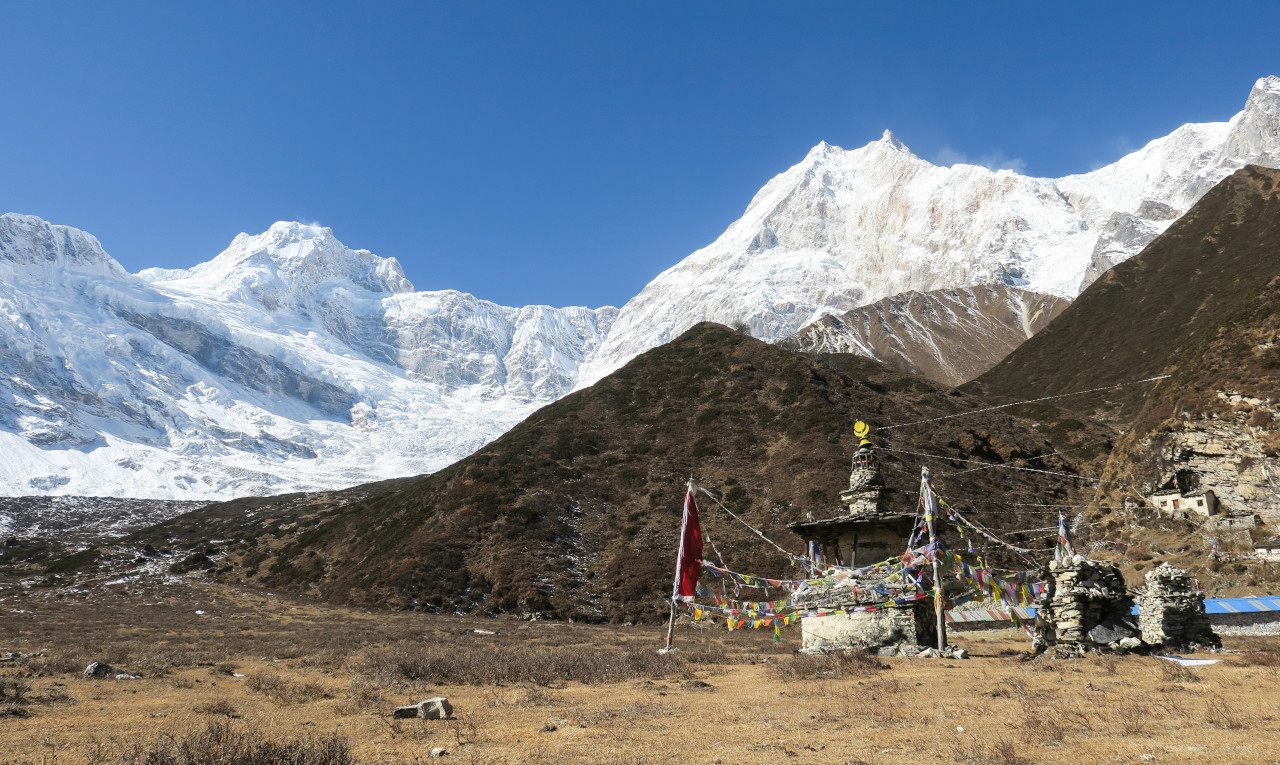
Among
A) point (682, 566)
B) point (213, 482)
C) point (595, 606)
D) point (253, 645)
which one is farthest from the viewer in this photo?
point (213, 482)

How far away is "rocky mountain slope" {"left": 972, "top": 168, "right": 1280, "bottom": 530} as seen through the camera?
33.2 meters

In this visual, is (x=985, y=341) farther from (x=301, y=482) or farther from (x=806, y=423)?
(x=301, y=482)

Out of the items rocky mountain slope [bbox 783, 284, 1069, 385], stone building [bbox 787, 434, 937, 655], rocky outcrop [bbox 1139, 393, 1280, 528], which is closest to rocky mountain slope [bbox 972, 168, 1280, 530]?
rocky outcrop [bbox 1139, 393, 1280, 528]

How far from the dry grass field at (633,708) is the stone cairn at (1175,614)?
42.5 inches

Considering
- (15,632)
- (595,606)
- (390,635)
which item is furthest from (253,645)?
(595,606)

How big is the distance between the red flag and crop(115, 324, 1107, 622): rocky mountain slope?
68.9ft

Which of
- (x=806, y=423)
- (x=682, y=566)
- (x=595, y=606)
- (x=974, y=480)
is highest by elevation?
(x=806, y=423)

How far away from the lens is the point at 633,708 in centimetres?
1069

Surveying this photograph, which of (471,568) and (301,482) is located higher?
(301,482)

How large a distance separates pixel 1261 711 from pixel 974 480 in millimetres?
48556

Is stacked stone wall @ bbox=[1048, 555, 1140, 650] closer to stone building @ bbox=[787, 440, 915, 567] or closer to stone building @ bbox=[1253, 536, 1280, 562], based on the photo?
stone building @ bbox=[787, 440, 915, 567]

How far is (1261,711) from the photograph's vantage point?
8250mm

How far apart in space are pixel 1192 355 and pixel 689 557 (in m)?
41.6

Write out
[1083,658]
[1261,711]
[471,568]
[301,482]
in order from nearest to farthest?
1. [1261,711]
2. [1083,658]
3. [471,568]
4. [301,482]
